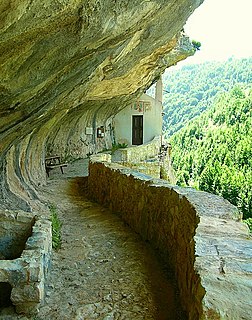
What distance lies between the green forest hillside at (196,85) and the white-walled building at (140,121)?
112ft

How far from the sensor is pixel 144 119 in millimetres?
21641

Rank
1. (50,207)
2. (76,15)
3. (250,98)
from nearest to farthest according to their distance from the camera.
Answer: (76,15)
(50,207)
(250,98)

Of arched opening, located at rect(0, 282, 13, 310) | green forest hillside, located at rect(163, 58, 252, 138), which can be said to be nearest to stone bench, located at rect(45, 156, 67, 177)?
arched opening, located at rect(0, 282, 13, 310)

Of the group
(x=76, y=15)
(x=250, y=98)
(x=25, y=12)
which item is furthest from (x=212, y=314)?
(x=250, y=98)

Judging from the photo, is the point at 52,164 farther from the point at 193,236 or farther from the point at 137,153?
the point at 193,236

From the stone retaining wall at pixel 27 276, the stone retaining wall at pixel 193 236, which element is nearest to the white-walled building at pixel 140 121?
the stone retaining wall at pixel 193 236

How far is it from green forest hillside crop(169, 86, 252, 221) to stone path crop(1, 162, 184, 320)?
45.3ft

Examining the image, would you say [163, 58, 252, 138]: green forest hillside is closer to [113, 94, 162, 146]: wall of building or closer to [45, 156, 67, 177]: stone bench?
[113, 94, 162, 146]: wall of building

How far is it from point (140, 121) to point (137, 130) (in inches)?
19.0

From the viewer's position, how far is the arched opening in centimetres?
378

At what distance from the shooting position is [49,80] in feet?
17.9

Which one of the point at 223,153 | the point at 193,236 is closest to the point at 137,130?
the point at 223,153

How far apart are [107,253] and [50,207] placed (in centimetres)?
260

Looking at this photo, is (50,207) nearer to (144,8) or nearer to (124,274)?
(124,274)
